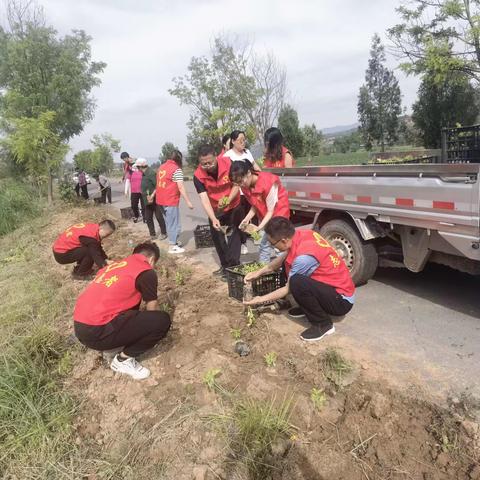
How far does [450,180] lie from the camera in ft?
11.1

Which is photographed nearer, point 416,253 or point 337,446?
point 337,446

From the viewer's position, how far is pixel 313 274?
11.6 ft

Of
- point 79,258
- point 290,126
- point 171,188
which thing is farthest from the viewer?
point 290,126

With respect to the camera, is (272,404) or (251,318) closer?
(272,404)

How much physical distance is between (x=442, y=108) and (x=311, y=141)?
45.1ft

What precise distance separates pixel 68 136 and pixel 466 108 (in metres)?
26.9

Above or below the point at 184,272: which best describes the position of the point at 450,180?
above

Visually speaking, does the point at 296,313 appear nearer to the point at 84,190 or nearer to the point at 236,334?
the point at 236,334

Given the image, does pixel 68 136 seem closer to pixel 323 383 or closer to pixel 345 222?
pixel 345 222

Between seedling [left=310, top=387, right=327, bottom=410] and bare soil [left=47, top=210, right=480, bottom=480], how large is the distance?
25 millimetres

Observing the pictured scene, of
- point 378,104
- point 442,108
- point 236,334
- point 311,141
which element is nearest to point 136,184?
point 236,334

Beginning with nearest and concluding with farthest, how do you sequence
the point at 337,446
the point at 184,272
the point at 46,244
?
the point at 337,446 → the point at 184,272 → the point at 46,244

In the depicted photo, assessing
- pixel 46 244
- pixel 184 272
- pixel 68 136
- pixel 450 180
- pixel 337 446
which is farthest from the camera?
pixel 68 136

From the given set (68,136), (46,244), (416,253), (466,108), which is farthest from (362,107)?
(416,253)
